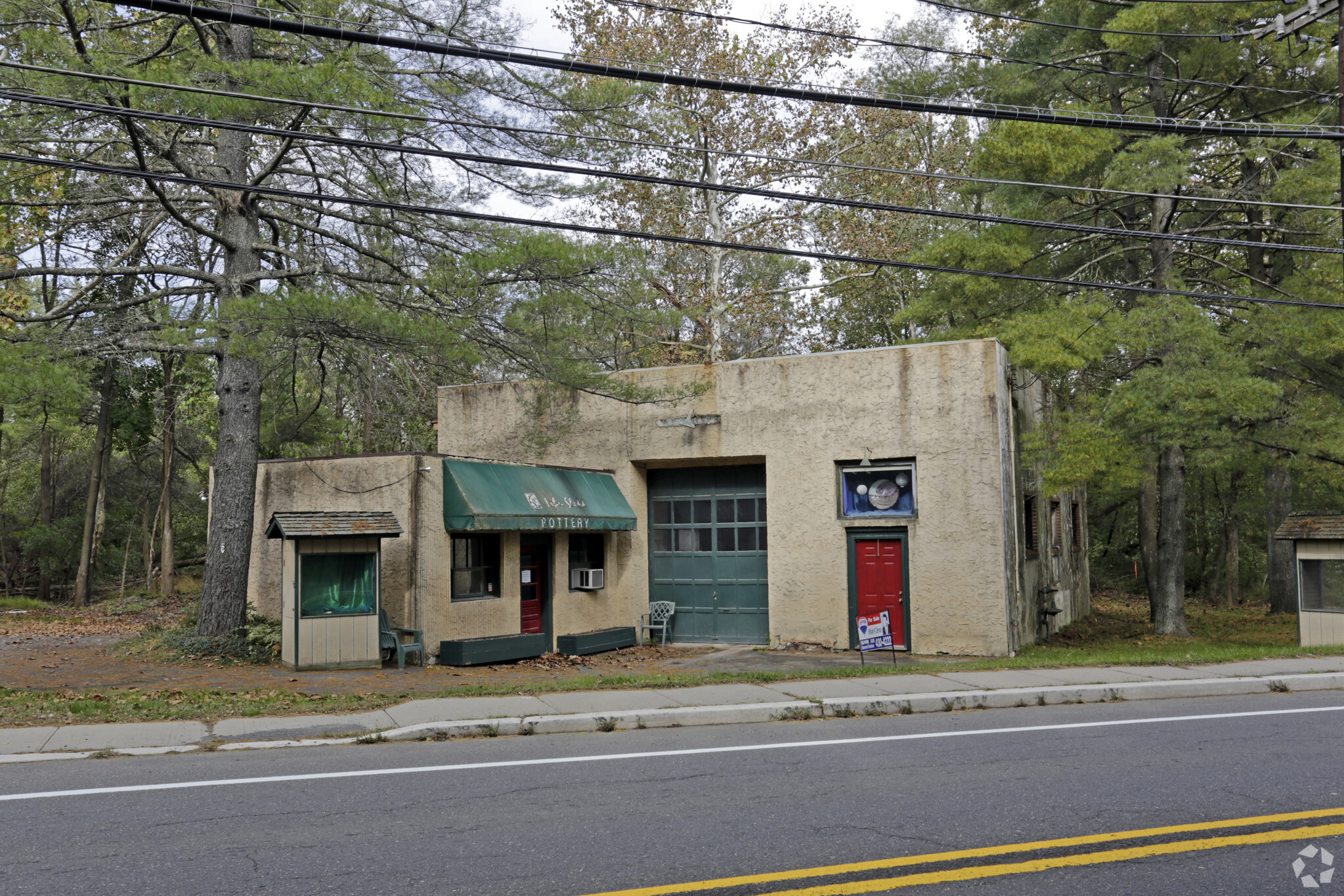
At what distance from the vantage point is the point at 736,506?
785 inches

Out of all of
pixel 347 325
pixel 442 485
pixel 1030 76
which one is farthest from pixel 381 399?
pixel 1030 76

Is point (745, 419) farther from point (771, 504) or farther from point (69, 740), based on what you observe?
point (69, 740)

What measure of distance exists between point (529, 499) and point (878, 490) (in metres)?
6.49

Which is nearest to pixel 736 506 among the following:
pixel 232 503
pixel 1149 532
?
pixel 232 503

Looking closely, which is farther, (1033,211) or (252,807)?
(1033,211)

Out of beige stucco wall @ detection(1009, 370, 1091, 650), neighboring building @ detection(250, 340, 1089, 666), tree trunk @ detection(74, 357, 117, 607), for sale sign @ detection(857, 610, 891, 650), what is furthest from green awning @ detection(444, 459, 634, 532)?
tree trunk @ detection(74, 357, 117, 607)

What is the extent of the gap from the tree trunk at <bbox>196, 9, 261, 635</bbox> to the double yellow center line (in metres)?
13.5

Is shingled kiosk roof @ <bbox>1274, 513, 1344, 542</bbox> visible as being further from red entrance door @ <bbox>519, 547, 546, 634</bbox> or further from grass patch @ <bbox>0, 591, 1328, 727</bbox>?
red entrance door @ <bbox>519, 547, 546, 634</bbox>

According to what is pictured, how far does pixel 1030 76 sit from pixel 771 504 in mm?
11175

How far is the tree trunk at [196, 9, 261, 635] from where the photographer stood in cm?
1648

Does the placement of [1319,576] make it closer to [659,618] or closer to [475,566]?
[659,618]

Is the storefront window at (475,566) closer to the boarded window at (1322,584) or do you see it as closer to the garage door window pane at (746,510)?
the garage door window pane at (746,510)

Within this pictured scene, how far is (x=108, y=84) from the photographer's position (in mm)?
12359

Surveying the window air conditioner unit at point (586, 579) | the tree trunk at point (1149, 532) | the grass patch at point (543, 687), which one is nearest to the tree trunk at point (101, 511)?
the window air conditioner unit at point (586, 579)
